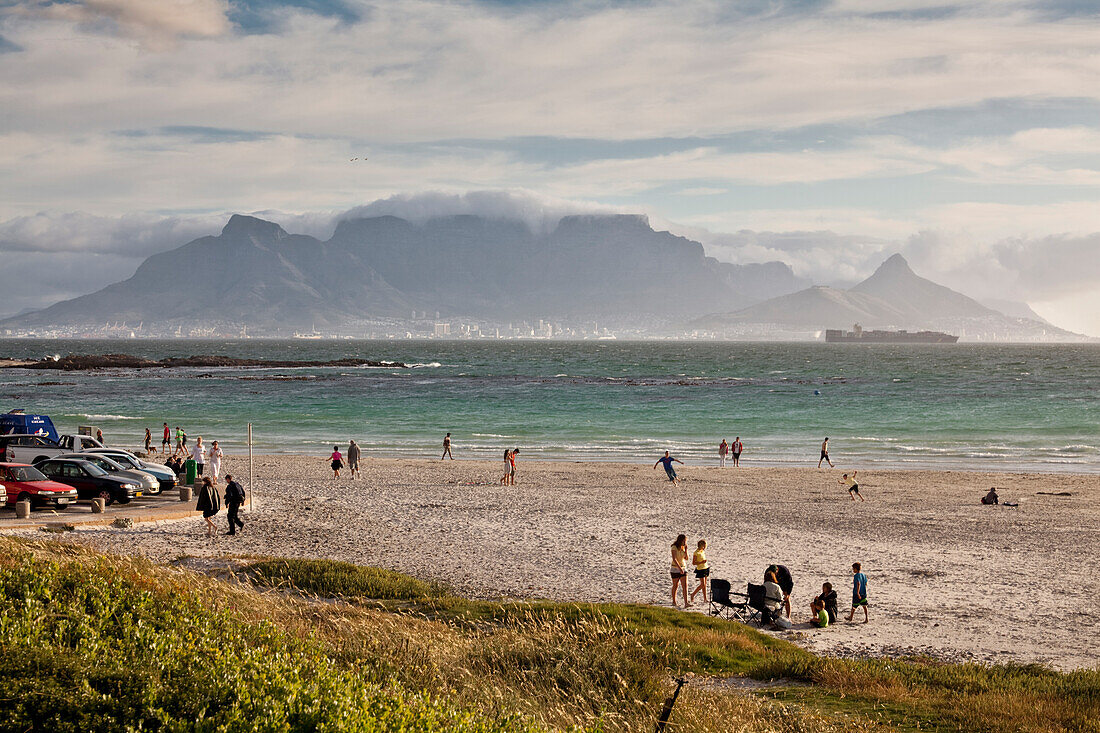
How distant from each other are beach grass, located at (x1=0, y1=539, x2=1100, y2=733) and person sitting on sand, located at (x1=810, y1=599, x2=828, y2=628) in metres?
1.78

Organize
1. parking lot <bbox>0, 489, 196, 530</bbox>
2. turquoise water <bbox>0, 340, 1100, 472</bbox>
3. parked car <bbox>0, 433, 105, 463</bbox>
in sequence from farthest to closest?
turquoise water <bbox>0, 340, 1100, 472</bbox>, parked car <bbox>0, 433, 105, 463</bbox>, parking lot <bbox>0, 489, 196, 530</bbox>

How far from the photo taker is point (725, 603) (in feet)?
51.2

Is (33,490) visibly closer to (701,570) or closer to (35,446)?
(35,446)

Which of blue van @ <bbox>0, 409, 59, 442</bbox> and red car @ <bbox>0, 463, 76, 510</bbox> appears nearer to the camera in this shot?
red car @ <bbox>0, 463, 76, 510</bbox>

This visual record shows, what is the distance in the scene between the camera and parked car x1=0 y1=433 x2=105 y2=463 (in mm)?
29577

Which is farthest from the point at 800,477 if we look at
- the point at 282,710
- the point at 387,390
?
the point at 387,390

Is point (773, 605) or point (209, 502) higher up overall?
point (209, 502)

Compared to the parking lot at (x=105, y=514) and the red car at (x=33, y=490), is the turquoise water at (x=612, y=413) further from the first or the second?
the red car at (x=33, y=490)

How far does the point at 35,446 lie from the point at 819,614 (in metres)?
27.1

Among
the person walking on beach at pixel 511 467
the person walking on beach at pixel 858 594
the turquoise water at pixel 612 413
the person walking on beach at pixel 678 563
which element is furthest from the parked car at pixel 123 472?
the person walking on beach at pixel 858 594

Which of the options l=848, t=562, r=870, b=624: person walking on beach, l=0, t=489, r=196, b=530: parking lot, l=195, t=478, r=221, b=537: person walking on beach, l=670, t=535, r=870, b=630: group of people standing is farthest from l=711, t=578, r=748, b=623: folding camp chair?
l=0, t=489, r=196, b=530: parking lot

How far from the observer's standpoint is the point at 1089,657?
1347 centimetres

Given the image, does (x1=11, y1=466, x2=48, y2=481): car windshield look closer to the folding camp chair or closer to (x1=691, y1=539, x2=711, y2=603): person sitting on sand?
(x1=691, y1=539, x2=711, y2=603): person sitting on sand

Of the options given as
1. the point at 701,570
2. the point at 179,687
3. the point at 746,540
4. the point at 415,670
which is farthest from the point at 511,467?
the point at 179,687
